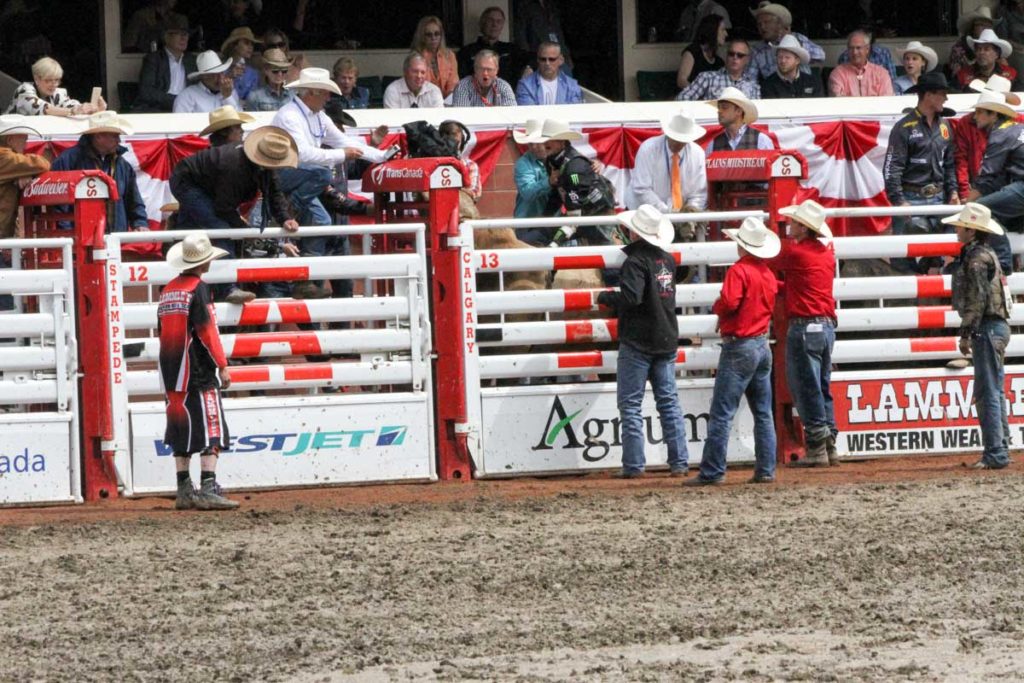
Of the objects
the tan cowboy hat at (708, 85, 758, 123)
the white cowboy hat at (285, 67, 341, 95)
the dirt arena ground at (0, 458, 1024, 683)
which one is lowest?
the dirt arena ground at (0, 458, 1024, 683)

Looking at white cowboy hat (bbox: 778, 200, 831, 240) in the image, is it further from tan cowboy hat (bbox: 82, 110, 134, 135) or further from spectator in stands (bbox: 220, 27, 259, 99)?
spectator in stands (bbox: 220, 27, 259, 99)

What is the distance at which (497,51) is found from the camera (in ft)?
Answer: 58.4

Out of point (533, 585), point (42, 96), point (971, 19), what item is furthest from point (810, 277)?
point (971, 19)

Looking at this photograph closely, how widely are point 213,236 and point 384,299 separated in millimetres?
1146

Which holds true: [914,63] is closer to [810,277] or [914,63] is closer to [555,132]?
[555,132]

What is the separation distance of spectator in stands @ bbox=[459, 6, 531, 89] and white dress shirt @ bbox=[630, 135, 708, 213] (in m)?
4.31

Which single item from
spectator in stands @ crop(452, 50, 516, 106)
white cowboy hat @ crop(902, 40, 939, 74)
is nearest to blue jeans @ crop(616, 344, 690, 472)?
spectator in stands @ crop(452, 50, 516, 106)

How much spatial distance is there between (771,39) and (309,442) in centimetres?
830

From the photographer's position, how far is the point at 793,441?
1290 centimetres

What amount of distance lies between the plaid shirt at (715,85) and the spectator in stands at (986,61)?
239cm

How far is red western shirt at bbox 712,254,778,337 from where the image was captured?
1179 centimetres

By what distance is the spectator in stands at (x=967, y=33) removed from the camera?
18.9 m

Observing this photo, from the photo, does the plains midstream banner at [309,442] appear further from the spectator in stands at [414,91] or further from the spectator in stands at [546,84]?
the spectator in stands at [546,84]

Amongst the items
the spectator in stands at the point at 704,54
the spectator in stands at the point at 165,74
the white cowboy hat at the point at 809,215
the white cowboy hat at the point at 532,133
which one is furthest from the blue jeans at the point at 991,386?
the spectator in stands at the point at 165,74
